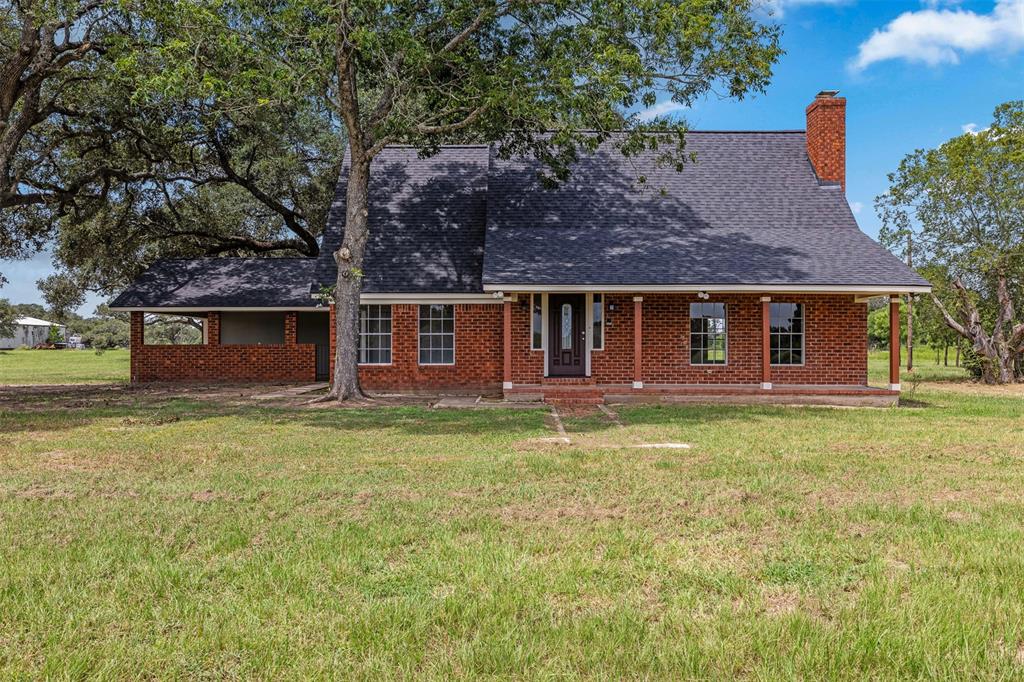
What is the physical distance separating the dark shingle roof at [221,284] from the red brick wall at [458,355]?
13.8 feet

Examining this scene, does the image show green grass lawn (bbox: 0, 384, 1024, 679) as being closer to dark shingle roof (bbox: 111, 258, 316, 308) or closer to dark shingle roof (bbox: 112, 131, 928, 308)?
dark shingle roof (bbox: 112, 131, 928, 308)

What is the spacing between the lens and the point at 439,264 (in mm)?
16484

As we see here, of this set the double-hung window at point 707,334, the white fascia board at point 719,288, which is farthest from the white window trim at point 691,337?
the white fascia board at point 719,288

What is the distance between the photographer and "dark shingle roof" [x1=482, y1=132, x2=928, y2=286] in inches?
564

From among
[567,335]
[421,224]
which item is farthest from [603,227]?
[421,224]

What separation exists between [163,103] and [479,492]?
1792cm

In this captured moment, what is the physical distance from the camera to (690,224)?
16.7 m

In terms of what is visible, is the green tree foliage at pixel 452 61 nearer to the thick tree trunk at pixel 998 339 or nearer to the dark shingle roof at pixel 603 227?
the dark shingle roof at pixel 603 227

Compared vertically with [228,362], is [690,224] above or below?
above

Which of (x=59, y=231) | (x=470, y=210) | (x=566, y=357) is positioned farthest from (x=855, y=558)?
(x=59, y=231)

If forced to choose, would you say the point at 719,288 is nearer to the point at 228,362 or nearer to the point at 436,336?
the point at 436,336

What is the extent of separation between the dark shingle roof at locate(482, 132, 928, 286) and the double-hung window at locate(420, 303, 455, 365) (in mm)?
2078

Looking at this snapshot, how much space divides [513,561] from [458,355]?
40.3ft

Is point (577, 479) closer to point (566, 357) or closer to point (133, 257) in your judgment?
point (566, 357)
